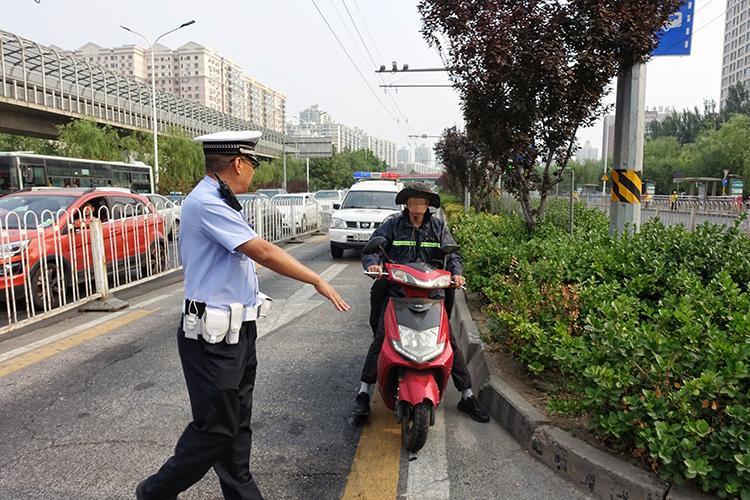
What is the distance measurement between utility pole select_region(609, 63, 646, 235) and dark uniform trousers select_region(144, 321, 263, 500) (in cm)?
559

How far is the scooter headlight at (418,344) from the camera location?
10.1 feet

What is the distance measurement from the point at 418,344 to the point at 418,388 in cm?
24

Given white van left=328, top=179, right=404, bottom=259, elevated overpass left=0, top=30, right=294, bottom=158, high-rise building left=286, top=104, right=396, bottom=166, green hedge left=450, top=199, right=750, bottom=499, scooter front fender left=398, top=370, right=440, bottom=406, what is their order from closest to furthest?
green hedge left=450, top=199, right=750, bottom=499 → scooter front fender left=398, top=370, right=440, bottom=406 → white van left=328, top=179, right=404, bottom=259 → elevated overpass left=0, top=30, right=294, bottom=158 → high-rise building left=286, top=104, right=396, bottom=166

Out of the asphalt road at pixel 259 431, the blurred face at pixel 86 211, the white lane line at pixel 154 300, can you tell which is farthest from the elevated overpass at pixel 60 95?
the asphalt road at pixel 259 431

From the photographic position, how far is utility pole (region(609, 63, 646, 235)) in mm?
6641

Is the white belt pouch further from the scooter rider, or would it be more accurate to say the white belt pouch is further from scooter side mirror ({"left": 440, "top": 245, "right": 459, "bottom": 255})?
scooter side mirror ({"left": 440, "top": 245, "right": 459, "bottom": 255})

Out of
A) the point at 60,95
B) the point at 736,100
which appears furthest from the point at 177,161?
the point at 736,100

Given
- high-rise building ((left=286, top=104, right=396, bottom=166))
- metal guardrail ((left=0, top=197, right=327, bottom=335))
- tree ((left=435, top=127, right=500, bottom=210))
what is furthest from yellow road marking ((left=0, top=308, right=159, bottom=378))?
high-rise building ((left=286, top=104, right=396, bottom=166))

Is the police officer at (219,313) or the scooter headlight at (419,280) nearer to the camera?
the police officer at (219,313)

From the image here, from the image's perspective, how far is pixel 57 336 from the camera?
Result: 573 cm

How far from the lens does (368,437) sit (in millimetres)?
3396

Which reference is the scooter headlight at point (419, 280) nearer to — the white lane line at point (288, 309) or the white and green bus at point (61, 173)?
the white lane line at point (288, 309)

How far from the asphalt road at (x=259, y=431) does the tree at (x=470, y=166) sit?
13.4 meters

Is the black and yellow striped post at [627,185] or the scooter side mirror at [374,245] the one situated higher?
the black and yellow striped post at [627,185]
